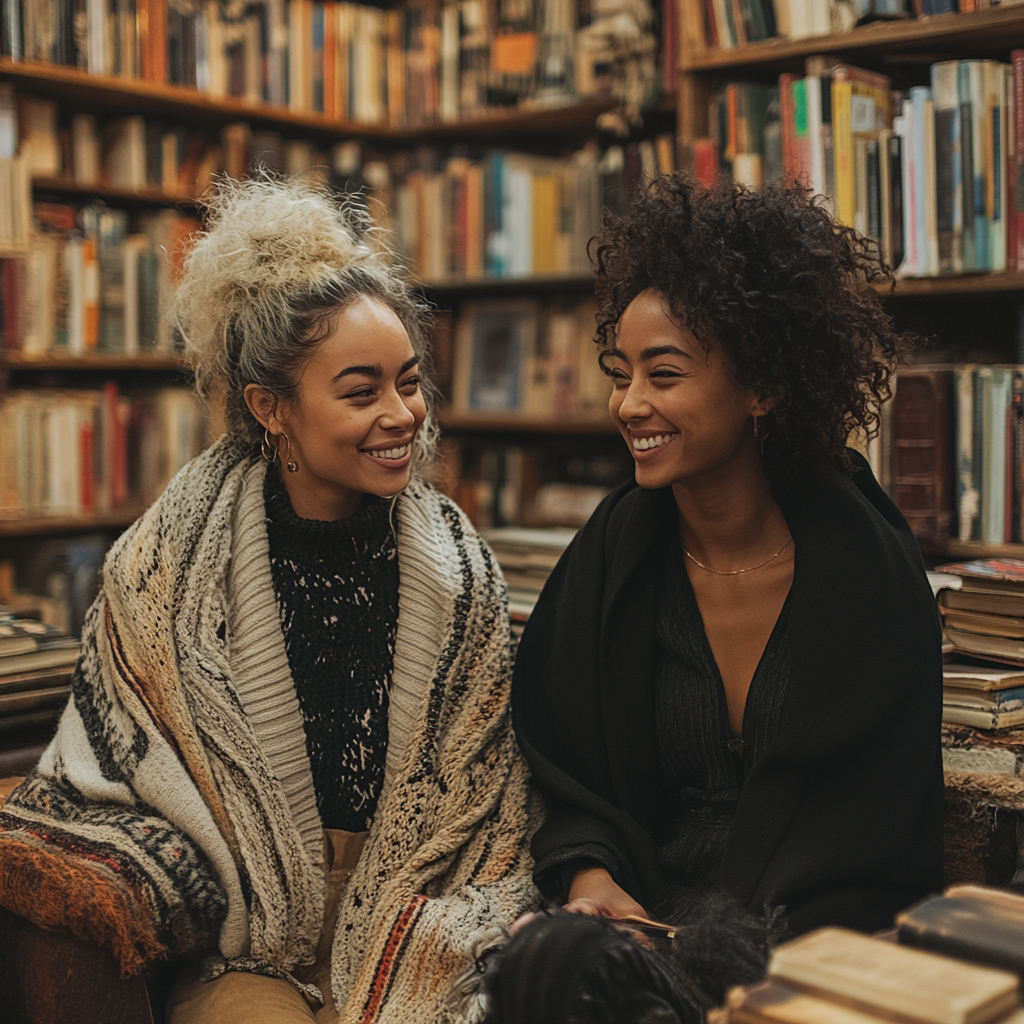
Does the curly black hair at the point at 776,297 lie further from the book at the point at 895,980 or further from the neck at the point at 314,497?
the book at the point at 895,980

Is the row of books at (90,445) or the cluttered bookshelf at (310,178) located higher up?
the cluttered bookshelf at (310,178)

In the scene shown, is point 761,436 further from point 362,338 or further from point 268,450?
point 268,450

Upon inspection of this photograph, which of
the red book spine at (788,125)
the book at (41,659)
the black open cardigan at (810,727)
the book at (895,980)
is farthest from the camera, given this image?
the red book spine at (788,125)

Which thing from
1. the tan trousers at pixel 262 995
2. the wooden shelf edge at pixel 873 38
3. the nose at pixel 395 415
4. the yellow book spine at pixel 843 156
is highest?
the wooden shelf edge at pixel 873 38

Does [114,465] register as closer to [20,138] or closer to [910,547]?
[20,138]

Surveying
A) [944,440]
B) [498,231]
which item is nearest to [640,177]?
[498,231]

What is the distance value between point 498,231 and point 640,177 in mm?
475

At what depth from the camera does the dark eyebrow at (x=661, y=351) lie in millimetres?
1446

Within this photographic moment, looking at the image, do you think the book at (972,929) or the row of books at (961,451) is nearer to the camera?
the book at (972,929)

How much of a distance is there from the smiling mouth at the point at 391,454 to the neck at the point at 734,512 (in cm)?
37

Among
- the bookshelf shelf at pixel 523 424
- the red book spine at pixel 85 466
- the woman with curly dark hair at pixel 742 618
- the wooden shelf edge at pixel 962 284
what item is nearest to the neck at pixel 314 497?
the woman with curly dark hair at pixel 742 618

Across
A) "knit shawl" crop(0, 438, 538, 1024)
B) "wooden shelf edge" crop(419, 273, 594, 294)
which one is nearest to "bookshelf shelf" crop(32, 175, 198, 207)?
"wooden shelf edge" crop(419, 273, 594, 294)

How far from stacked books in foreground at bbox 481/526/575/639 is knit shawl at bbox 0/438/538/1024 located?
54cm

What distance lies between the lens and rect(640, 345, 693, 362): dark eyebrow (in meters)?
1.45
